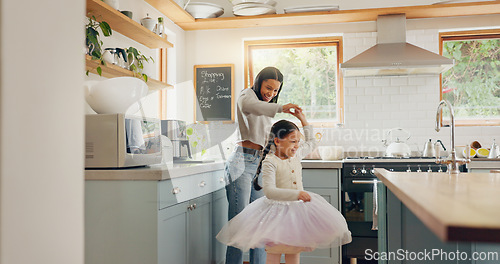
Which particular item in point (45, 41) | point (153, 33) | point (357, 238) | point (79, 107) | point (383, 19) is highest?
point (383, 19)

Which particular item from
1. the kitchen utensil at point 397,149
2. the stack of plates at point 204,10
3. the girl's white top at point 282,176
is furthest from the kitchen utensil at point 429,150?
the stack of plates at point 204,10

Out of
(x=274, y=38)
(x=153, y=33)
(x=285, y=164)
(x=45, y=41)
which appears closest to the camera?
(x=45, y=41)

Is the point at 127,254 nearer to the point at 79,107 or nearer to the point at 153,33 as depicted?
the point at 79,107

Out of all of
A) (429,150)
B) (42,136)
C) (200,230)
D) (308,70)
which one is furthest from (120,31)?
A: (429,150)

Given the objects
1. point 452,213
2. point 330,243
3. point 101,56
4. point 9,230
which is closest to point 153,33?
point 101,56

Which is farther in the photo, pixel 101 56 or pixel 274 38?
pixel 274 38

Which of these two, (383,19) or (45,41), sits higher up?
(383,19)

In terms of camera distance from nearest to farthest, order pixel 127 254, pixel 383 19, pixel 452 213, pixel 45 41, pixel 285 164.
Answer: pixel 452 213 < pixel 45 41 < pixel 127 254 < pixel 285 164 < pixel 383 19

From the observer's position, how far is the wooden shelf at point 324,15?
3.78m

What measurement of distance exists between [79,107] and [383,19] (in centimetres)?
350

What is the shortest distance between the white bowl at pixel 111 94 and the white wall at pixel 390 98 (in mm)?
2293

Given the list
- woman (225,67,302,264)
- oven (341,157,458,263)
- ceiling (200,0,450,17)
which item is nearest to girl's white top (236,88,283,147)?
woman (225,67,302,264)

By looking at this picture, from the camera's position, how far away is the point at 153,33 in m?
3.29

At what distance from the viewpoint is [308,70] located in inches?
173
